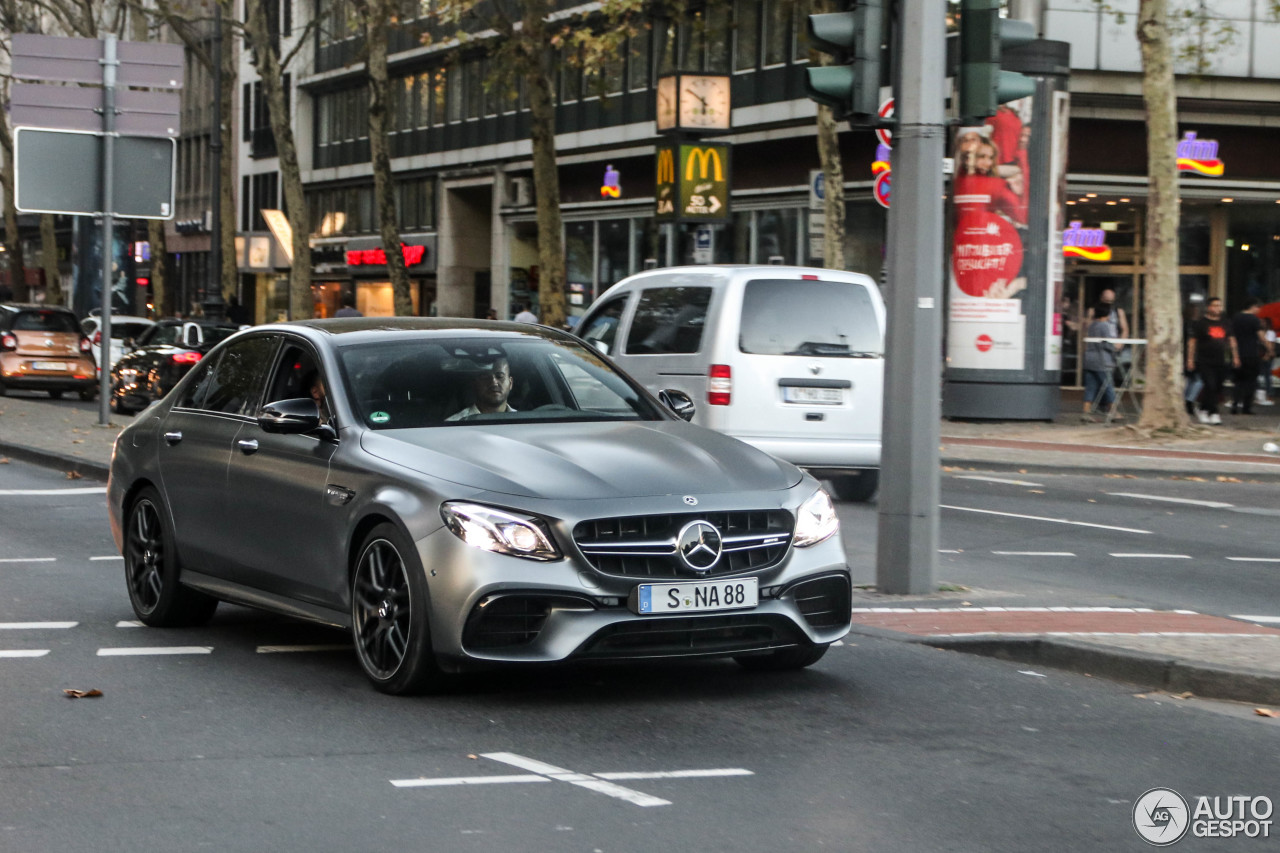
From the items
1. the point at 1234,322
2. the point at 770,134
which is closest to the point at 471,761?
the point at 1234,322

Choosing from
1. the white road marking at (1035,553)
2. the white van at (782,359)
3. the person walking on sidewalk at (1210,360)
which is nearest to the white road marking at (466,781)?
the white road marking at (1035,553)

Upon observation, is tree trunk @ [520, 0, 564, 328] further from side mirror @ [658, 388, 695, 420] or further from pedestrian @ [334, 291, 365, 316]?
side mirror @ [658, 388, 695, 420]

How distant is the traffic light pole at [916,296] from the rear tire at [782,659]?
73.8 inches

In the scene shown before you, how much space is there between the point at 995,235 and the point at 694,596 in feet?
71.1

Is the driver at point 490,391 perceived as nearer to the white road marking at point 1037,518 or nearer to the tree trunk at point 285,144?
the white road marking at point 1037,518

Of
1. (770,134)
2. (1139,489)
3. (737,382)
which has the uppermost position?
(770,134)

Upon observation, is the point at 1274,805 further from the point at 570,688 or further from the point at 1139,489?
the point at 1139,489

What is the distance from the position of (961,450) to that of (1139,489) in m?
4.28

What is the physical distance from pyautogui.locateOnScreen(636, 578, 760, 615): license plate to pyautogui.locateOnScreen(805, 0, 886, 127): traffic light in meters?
3.38

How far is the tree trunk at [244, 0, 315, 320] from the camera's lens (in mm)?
39844

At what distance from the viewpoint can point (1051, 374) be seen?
91.0 feet

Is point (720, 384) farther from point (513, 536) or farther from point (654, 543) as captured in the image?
point (513, 536)

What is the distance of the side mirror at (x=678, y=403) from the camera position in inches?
335

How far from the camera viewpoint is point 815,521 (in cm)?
716
